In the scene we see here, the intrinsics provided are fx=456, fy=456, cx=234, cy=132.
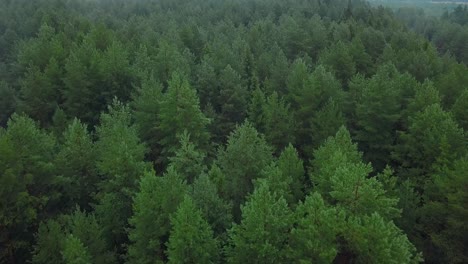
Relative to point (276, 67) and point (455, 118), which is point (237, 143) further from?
point (276, 67)

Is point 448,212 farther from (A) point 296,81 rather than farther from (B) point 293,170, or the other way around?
(A) point 296,81

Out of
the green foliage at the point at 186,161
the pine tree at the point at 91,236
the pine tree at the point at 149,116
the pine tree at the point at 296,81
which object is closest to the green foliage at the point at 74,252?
the pine tree at the point at 91,236

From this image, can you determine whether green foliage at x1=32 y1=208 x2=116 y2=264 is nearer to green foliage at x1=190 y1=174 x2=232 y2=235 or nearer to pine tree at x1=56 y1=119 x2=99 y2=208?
pine tree at x1=56 y1=119 x2=99 y2=208

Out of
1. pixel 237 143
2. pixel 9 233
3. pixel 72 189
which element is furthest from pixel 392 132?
pixel 9 233

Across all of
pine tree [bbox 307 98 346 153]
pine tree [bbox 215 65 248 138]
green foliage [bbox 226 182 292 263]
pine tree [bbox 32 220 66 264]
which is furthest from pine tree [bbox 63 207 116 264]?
pine tree [bbox 215 65 248 138]

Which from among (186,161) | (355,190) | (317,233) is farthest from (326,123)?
(317,233)
